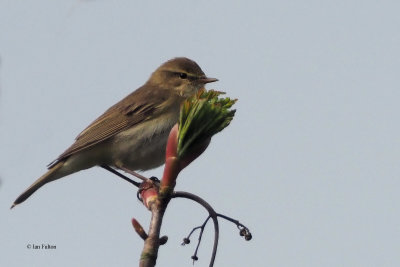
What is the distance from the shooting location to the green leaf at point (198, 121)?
1960 millimetres

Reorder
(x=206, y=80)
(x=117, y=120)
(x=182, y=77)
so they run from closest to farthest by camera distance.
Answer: (x=117, y=120) → (x=206, y=80) → (x=182, y=77)

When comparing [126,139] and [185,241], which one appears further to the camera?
[126,139]

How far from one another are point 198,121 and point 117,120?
426 centimetres

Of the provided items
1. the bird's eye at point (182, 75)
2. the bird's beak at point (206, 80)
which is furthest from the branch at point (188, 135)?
the bird's eye at point (182, 75)

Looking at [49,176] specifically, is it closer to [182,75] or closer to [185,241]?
[182,75]

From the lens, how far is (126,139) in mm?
5926

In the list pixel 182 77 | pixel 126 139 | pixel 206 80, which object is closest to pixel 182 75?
pixel 182 77

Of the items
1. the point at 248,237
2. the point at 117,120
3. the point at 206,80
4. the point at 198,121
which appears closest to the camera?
the point at 198,121

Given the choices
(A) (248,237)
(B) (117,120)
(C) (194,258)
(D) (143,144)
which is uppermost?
(B) (117,120)

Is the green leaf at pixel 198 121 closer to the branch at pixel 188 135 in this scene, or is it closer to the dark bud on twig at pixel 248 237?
the branch at pixel 188 135

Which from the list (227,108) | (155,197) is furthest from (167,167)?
(227,108)

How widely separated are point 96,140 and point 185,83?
4.54 feet

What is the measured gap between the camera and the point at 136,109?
619 centimetres

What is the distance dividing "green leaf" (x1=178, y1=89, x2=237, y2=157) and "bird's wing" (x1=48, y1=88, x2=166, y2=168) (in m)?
3.92
